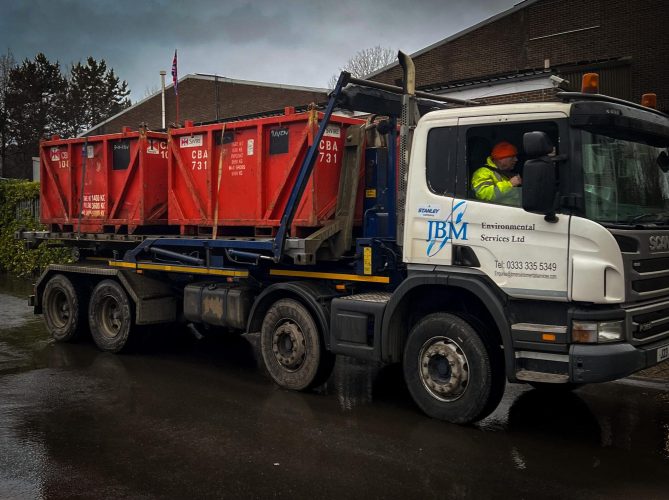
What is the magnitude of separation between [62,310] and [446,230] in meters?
6.97

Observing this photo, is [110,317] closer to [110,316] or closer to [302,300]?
[110,316]

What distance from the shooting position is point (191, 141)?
28.6 ft

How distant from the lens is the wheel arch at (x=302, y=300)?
274 inches

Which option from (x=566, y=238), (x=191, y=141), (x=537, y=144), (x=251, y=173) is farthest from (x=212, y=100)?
(x=566, y=238)

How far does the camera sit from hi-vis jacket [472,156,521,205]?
5.64 metres

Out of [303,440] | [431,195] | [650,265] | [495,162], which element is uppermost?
[495,162]

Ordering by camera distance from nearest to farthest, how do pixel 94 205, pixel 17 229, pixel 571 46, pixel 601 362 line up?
pixel 601 362 → pixel 94 205 → pixel 17 229 → pixel 571 46

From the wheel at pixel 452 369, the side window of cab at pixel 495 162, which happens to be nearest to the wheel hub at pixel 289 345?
the wheel at pixel 452 369

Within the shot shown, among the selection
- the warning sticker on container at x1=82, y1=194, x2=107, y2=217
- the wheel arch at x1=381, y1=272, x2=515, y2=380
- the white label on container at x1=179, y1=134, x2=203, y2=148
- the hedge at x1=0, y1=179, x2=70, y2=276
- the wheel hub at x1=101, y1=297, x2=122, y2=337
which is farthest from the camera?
the hedge at x1=0, y1=179, x2=70, y2=276

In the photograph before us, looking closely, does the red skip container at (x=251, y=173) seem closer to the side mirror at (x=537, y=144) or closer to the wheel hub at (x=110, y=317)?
the wheel hub at (x=110, y=317)

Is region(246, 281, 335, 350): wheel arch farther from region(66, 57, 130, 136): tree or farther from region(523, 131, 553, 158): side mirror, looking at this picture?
region(66, 57, 130, 136): tree

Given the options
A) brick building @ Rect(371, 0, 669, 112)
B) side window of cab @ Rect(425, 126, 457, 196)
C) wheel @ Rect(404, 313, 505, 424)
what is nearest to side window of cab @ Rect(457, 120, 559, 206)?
side window of cab @ Rect(425, 126, 457, 196)

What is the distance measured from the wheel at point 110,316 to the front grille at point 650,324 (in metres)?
6.50

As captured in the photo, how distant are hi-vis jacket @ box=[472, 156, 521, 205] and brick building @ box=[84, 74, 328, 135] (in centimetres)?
2442
